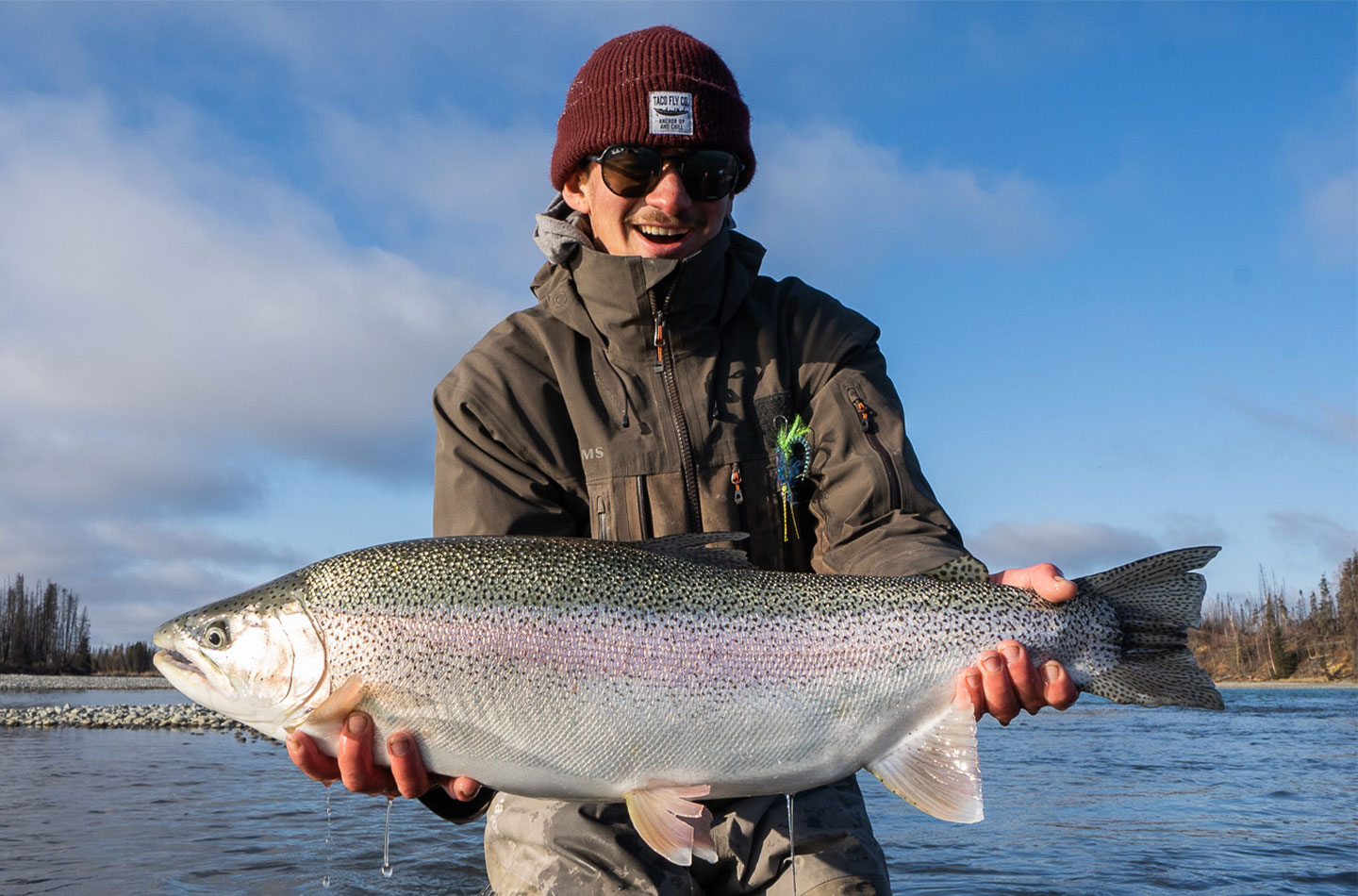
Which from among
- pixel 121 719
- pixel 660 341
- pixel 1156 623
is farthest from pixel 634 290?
pixel 121 719

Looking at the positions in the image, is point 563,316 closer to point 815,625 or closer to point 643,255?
point 643,255

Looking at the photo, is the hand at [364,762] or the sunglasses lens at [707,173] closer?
the hand at [364,762]

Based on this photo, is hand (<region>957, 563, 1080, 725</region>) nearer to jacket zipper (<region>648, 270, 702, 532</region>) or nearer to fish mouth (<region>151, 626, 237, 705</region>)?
jacket zipper (<region>648, 270, 702, 532</region>)

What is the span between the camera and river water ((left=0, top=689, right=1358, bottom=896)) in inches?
290

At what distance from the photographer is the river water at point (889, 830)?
736cm

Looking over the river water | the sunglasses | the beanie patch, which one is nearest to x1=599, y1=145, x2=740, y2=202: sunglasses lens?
the sunglasses

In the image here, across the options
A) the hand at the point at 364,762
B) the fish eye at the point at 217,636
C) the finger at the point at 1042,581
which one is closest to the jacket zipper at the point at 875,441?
the finger at the point at 1042,581

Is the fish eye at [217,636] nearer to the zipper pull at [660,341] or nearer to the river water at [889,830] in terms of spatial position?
the zipper pull at [660,341]

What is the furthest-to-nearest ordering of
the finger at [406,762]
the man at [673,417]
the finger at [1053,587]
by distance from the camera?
1. the man at [673,417]
2. the finger at [1053,587]
3. the finger at [406,762]

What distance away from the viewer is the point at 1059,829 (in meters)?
9.52

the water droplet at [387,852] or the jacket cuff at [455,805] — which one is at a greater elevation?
the jacket cuff at [455,805]

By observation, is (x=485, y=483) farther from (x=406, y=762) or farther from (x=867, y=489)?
(x=867, y=489)

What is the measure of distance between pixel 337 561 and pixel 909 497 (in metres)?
2.05

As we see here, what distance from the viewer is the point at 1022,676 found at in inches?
120
